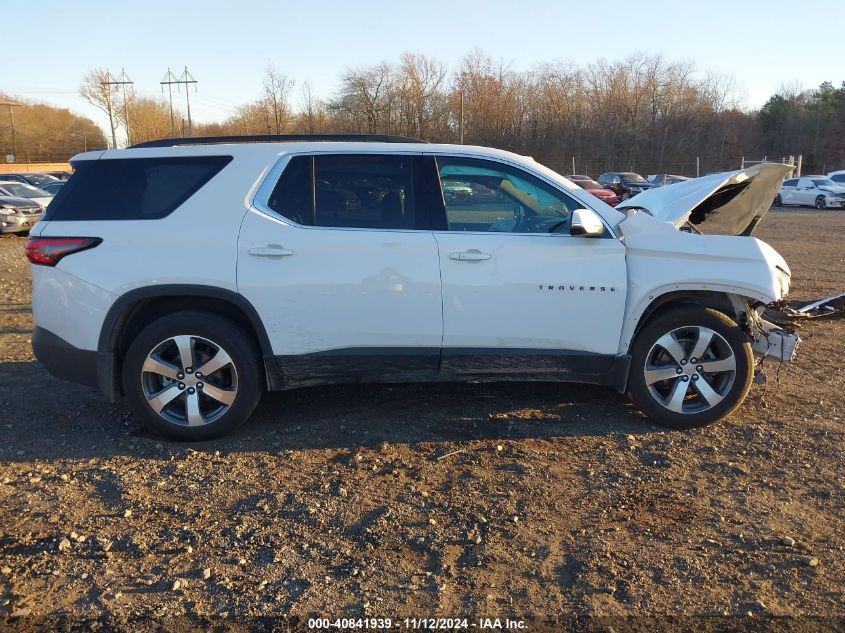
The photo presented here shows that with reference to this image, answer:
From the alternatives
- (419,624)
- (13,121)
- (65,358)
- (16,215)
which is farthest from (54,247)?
(13,121)

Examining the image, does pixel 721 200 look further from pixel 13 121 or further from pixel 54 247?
pixel 13 121

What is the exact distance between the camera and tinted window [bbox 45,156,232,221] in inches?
168

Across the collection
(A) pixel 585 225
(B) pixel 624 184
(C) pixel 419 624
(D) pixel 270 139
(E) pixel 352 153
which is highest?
(B) pixel 624 184

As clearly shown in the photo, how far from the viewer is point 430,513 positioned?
3.46 metres

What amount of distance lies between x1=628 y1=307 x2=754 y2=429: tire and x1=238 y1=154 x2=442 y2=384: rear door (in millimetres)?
1441

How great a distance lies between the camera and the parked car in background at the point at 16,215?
18188 mm

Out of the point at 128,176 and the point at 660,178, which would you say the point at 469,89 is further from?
the point at 128,176

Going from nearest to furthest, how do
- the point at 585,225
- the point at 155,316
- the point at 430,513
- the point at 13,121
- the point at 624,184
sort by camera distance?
the point at 430,513
the point at 585,225
the point at 155,316
the point at 624,184
the point at 13,121

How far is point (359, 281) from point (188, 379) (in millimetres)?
1305

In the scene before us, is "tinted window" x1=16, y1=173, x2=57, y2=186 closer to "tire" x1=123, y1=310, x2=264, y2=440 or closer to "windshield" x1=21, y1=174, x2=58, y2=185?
"windshield" x1=21, y1=174, x2=58, y2=185

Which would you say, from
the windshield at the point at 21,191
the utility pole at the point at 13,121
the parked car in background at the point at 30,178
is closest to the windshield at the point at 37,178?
the parked car in background at the point at 30,178

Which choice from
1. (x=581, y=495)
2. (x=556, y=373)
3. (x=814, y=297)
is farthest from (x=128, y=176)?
(x=814, y=297)

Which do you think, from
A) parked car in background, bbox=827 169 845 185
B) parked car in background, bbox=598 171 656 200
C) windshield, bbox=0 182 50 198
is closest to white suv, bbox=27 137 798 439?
windshield, bbox=0 182 50 198

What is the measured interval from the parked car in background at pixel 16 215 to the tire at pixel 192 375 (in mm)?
17007
